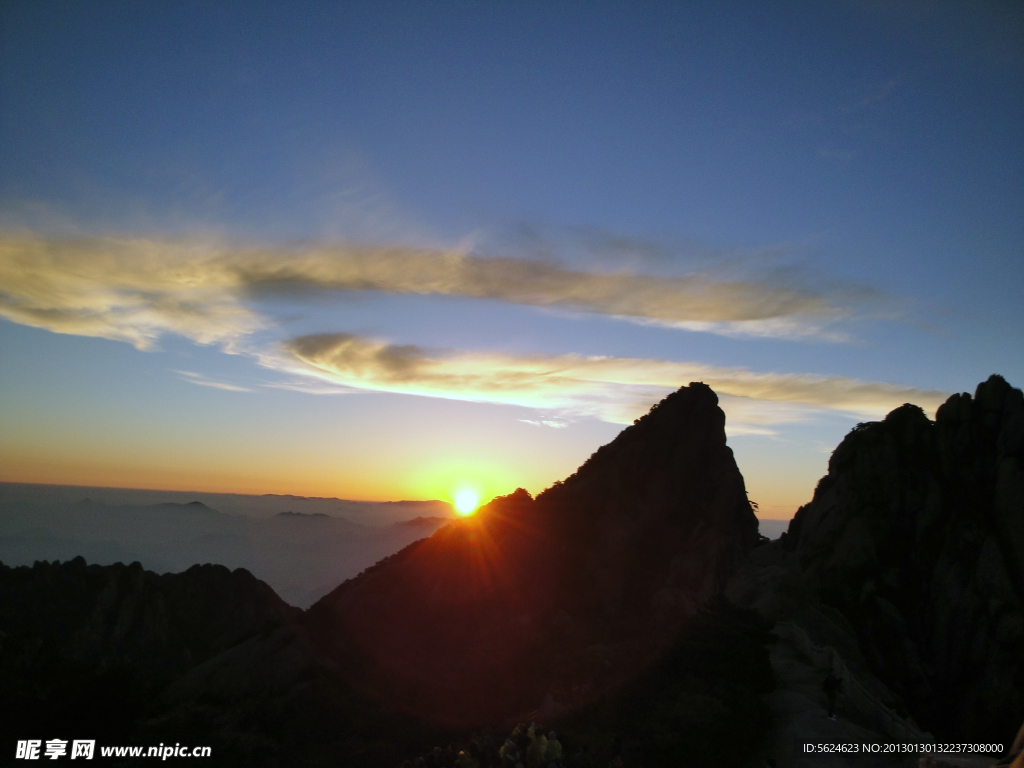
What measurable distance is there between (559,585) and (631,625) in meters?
8.25

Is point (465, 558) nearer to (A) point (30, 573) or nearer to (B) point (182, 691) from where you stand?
(B) point (182, 691)

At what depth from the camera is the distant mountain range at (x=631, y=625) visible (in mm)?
30891

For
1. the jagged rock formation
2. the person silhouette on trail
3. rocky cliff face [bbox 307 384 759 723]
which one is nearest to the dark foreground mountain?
rocky cliff face [bbox 307 384 759 723]

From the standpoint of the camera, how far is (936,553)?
194 feet

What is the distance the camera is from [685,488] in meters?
68.6

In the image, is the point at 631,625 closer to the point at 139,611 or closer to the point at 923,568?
the point at 923,568

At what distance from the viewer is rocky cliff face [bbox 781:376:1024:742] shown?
172 feet

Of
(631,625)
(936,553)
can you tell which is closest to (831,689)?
(631,625)

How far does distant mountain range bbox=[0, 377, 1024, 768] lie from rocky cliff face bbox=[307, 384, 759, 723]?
0.22 meters

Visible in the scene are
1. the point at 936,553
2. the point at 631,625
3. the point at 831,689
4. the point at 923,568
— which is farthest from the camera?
the point at 936,553

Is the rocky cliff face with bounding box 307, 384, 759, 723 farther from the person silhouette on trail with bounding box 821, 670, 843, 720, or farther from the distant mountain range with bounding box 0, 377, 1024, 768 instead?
the person silhouette on trail with bounding box 821, 670, 843, 720

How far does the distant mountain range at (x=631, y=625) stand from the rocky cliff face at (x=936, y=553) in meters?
0.20

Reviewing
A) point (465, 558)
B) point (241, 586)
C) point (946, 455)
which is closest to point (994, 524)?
point (946, 455)

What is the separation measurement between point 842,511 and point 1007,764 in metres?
55.3
